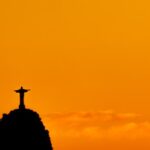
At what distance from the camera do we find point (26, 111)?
136 metres

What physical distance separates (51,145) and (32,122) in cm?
516

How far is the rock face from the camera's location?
446 ft

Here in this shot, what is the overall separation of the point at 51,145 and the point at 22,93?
7123 mm

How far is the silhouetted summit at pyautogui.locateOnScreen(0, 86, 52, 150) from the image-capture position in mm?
136000

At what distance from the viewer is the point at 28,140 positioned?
13725 centimetres

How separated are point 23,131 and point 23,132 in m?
0.17

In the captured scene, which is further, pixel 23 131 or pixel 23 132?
pixel 23 132

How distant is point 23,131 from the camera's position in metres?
137

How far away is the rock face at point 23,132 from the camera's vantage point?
13600 centimetres

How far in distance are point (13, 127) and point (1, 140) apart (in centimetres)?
298

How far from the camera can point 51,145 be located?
139875mm

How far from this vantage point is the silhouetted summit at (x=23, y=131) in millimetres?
136000

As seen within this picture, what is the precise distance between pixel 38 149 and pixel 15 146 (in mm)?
2703

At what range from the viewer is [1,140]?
457ft
